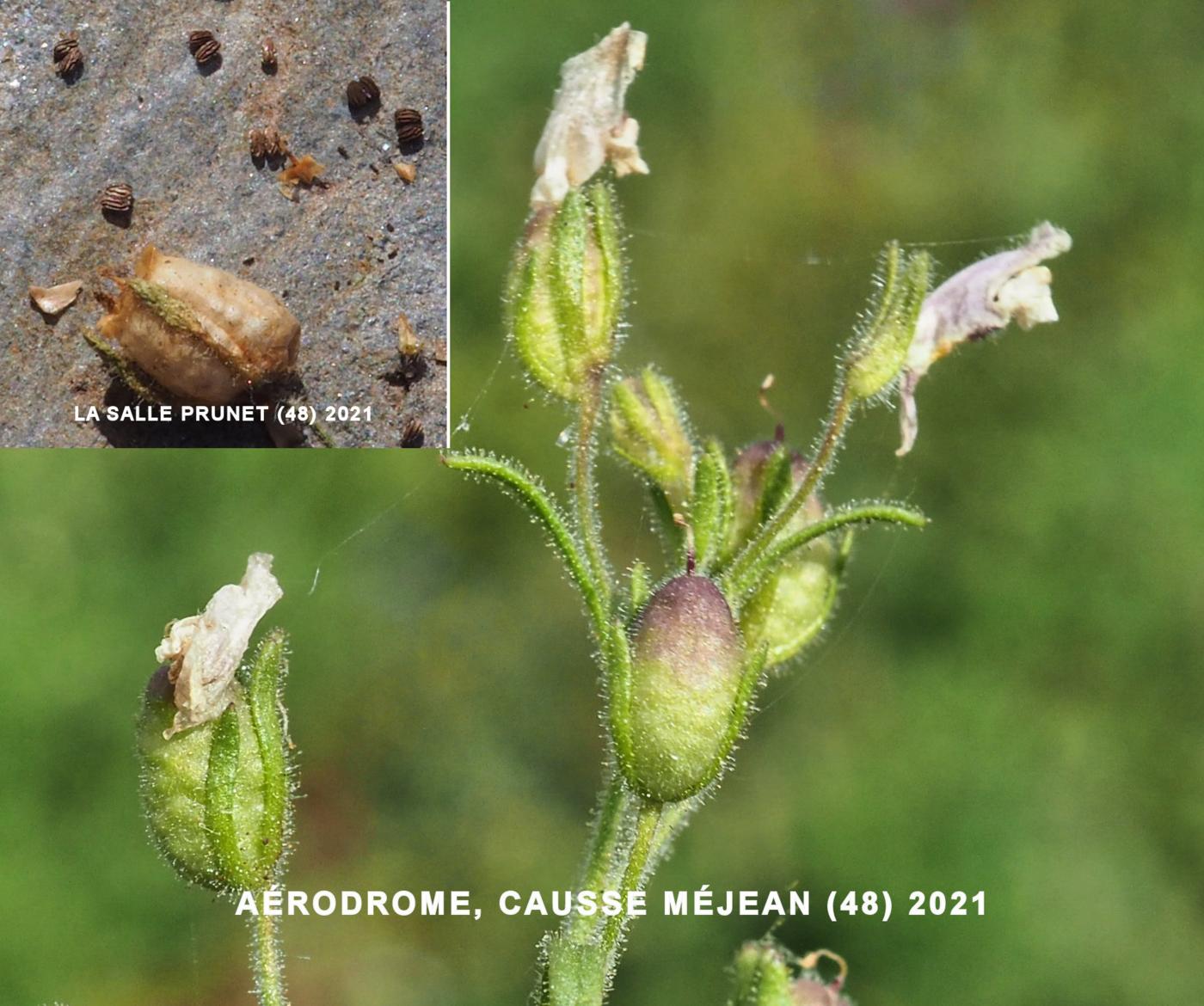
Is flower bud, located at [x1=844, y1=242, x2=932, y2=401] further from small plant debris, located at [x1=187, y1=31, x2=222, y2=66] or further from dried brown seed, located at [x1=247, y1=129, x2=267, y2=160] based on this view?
small plant debris, located at [x1=187, y1=31, x2=222, y2=66]

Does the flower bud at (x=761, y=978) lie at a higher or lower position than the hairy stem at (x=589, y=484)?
lower

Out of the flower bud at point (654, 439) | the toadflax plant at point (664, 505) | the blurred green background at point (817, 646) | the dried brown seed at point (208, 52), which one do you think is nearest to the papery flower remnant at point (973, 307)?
the toadflax plant at point (664, 505)

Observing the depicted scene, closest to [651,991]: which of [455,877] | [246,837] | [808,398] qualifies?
[455,877]

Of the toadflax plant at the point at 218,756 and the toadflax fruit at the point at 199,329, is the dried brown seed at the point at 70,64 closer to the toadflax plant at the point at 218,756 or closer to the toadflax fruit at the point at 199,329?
the toadflax fruit at the point at 199,329

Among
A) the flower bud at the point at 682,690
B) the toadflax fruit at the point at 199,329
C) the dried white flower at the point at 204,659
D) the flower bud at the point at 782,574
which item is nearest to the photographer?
the flower bud at the point at 682,690

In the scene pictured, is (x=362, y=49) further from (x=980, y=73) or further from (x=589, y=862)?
(x=980, y=73)

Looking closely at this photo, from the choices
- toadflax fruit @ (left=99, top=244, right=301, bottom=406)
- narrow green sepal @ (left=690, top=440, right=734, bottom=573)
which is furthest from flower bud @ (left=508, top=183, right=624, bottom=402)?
toadflax fruit @ (left=99, top=244, right=301, bottom=406)

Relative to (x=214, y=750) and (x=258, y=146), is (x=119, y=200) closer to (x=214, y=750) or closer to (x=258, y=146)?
(x=258, y=146)
